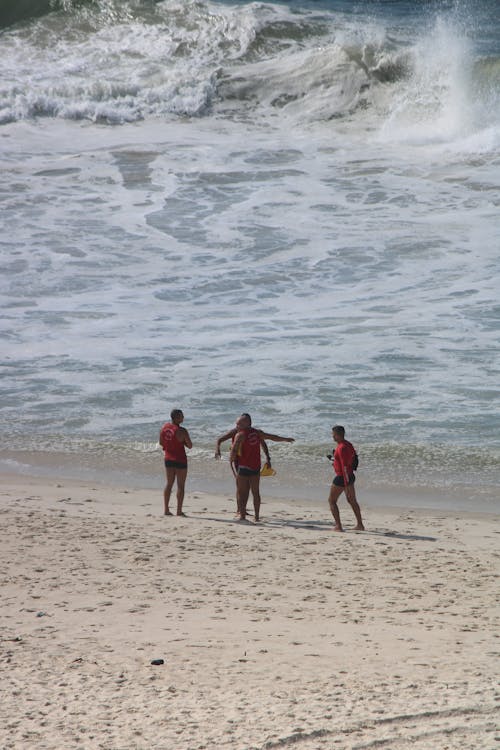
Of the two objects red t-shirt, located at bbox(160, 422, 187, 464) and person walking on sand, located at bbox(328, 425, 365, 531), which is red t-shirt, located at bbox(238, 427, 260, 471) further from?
person walking on sand, located at bbox(328, 425, 365, 531)

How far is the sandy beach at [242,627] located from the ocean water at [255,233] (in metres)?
1.80

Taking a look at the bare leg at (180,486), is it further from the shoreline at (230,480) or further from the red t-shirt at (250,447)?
the shoreline at (230,480)

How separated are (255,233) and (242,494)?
10.2 meters

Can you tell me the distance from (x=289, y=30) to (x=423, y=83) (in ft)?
15.2

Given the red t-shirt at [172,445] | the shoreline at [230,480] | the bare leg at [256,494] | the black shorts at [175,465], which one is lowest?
the shoreline at [230,480]

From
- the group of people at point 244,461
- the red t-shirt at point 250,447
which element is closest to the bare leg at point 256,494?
the group of people at point 244,461

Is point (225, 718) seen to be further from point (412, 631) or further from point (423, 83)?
point (423, 83)

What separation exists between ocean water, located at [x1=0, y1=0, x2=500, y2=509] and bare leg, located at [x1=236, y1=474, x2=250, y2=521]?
1.05m

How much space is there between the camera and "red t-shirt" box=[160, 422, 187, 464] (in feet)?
32.1

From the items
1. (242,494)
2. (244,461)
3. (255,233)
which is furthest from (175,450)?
(255,233)

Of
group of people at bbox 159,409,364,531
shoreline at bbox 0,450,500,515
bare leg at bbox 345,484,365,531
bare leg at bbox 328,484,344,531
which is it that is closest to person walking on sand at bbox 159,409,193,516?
group of people at bbox 159,409,364,531

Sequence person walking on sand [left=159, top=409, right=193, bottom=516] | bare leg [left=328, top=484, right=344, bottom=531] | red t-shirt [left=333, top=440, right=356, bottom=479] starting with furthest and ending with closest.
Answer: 1. person walking on sand [left=159, top=409, right=193, bottom=516]
2. red t-shirt [left=333, top=440, right=356, bottom=479]
3. bare leg [left=328, top=484, right=344, bottom=531]

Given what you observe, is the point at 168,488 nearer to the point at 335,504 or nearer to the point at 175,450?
the point at 175,450

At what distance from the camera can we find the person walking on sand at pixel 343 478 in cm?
916
